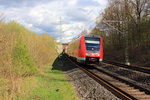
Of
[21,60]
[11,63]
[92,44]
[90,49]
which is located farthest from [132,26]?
[11,63]

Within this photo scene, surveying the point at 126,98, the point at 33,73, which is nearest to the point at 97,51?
the point at 33,73

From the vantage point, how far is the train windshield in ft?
62.9

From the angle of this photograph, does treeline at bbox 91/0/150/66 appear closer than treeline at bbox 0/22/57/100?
No

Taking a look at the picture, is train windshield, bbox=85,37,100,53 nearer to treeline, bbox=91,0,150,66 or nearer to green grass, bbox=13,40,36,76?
green grass, bbox=13,40,36,76

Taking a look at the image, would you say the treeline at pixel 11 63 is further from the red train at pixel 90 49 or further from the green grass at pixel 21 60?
the red train at pixel 90 49

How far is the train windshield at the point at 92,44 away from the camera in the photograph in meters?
19.2

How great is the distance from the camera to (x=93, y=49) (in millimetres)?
19250

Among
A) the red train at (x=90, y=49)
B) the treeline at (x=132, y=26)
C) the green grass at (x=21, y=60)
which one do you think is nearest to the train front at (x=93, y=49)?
the red train at (x=90, y=49)

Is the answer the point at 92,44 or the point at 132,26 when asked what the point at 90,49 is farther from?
the point at 132,26

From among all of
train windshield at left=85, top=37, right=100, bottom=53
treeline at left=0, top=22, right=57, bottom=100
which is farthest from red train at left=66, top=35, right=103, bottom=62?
treeline at left=0, top=22, right=57, bottom=100

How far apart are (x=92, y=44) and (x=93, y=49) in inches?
19.7

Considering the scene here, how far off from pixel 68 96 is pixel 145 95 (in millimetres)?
3363

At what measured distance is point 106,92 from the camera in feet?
30.7

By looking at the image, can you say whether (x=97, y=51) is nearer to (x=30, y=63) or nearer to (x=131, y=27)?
(x=30, y=63)
